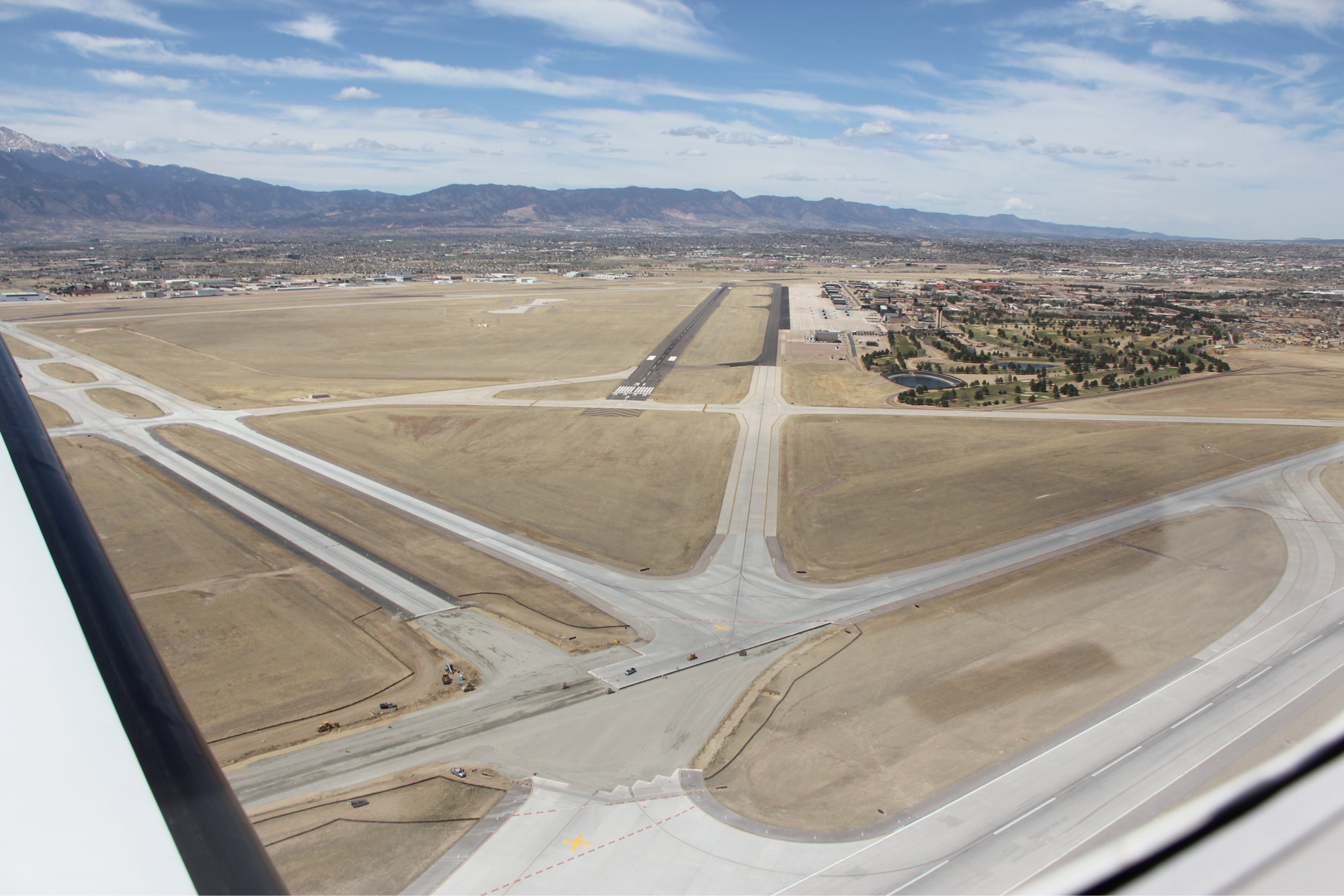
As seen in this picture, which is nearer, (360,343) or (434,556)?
(434,556)

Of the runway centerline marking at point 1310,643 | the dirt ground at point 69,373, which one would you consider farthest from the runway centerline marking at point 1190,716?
the dirt ground at point 69,373

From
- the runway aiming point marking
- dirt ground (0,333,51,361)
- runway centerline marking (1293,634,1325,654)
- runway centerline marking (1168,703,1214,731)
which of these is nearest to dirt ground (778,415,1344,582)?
runway centerline marking (1293,634,1325,654)

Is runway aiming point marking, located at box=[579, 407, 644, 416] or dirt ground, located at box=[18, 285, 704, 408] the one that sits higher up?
dirt ground, located at box=[18, 285, 704, 408]

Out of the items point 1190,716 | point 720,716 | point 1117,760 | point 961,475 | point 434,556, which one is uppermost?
point 961,475

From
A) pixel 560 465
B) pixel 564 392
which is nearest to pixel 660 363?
pixel 564 392

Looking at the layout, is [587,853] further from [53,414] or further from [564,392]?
[53,414]

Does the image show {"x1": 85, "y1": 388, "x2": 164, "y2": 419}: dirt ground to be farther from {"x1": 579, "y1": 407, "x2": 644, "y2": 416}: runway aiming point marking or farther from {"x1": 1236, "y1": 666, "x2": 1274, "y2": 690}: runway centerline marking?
{"x1": 1236, "y1": 666, "x2": 1274, "y2": 690}: runway centerline marking

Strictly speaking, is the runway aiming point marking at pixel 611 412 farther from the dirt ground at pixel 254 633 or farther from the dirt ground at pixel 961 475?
the dirt ground at pixel 254 633
